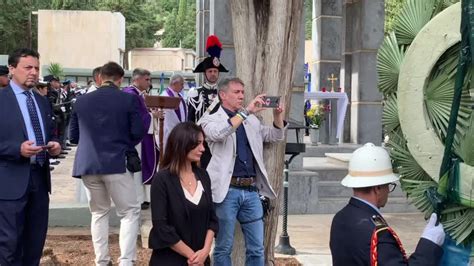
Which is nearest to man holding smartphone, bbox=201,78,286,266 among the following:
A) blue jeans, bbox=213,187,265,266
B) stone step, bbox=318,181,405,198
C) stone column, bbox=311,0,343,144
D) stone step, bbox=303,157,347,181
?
blue jeans, bbox=213,187,265,266

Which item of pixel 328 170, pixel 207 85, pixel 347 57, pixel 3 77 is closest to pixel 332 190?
pixel 328 170

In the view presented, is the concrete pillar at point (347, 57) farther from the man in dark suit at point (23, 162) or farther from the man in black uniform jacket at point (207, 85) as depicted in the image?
the man in dark suit at point (23, 162)

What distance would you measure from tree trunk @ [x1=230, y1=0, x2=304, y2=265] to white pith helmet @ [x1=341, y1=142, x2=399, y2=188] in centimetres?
211

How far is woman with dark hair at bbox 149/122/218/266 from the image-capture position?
13.8ft

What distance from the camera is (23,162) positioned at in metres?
5.07

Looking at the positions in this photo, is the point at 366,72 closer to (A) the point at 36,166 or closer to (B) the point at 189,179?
(A) the point at 36,166

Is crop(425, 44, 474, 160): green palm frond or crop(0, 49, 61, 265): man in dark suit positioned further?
crop(0, 49, 61, 265): man in dark suit

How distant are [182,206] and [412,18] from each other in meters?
1.92

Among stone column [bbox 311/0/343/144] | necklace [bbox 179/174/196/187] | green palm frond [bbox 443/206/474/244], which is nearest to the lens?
green palm frond [bbox 443/206/474/244]

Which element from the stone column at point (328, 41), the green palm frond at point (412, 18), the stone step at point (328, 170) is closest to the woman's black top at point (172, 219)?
the green palm frond at point (412, 18)

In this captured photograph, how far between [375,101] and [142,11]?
43.5m

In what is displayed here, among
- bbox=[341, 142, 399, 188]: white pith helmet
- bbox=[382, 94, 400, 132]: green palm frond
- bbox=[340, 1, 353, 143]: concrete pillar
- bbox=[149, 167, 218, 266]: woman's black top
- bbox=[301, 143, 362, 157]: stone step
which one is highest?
bbox=[340, 1, 353, 143]: concrete pillar

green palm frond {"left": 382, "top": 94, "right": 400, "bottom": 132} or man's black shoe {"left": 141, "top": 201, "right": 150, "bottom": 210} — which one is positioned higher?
green palm frond {"left": 382, "top": 94, "right": 400, "bottom": 132}

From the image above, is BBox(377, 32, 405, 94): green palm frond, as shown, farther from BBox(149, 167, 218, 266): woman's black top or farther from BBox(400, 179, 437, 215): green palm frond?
BBox(149, 167, 218, 266): woman's black top
